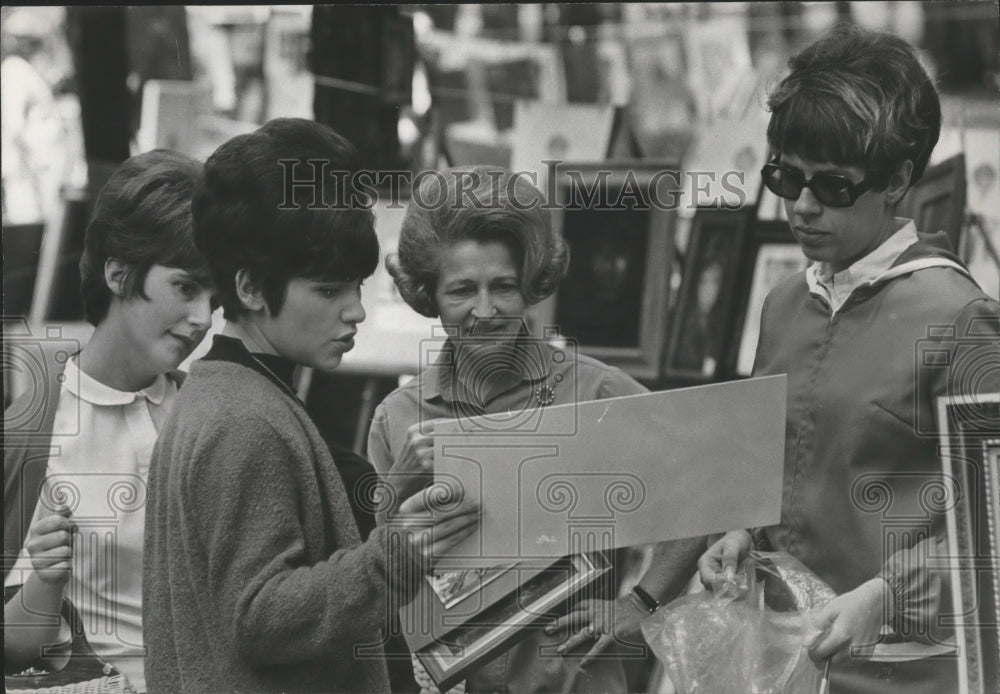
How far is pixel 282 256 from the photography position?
6.33 ft

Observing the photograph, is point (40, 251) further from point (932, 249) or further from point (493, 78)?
point (932, 249)

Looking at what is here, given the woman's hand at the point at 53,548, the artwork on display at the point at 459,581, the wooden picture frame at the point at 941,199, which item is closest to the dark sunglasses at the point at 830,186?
Result: the wooden picture frame at the point at 941,199

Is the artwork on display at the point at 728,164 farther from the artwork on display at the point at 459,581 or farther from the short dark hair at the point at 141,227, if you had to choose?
the short dark hair at the point at 141,227

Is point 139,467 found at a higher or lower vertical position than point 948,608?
higher

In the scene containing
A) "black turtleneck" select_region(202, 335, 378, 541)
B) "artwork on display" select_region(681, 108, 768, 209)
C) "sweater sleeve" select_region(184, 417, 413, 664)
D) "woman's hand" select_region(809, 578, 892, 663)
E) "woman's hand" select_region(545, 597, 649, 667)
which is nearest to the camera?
"sweater sleeve" select_region(184, 417, 413, 664)

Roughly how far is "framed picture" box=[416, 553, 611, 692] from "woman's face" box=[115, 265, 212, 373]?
0.76 meters

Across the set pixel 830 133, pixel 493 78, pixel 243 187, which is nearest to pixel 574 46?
pixel 493 78

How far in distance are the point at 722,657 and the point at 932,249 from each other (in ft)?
2.79

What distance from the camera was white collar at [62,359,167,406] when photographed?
229cm

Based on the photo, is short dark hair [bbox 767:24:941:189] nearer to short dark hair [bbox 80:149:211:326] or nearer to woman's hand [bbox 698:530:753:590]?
woman's hand [bbox 698:530:753:590]

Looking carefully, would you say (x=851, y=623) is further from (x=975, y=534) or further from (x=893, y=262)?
(x=893, y=262)

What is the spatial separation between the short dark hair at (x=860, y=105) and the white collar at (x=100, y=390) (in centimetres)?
130

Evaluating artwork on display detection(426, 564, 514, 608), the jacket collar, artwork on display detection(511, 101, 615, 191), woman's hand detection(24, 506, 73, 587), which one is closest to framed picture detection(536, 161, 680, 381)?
artwork on display detection(511, 101, 615, 191)

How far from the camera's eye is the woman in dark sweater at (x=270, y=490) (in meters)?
1.77
